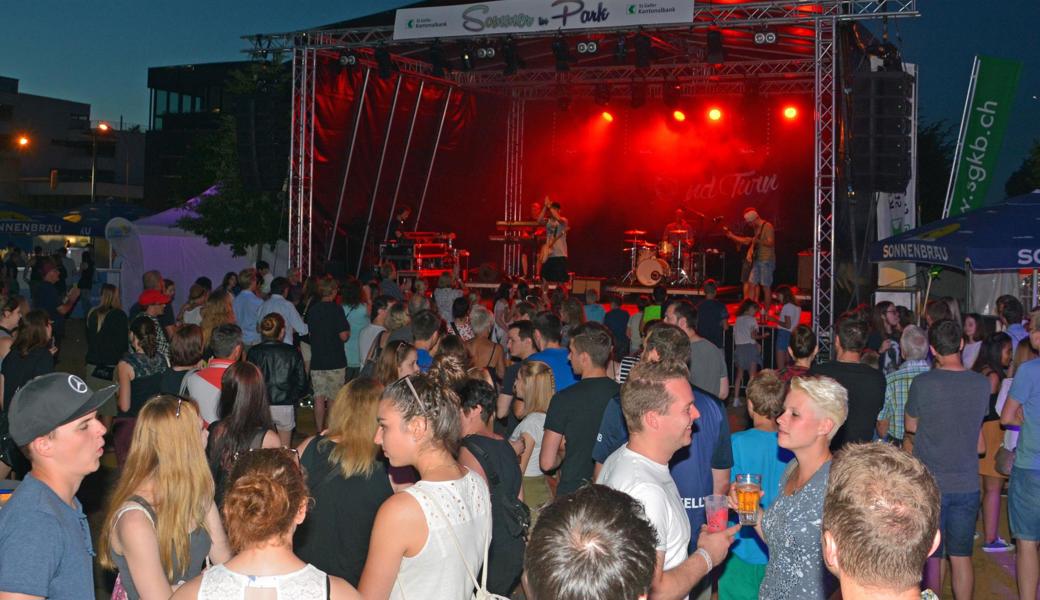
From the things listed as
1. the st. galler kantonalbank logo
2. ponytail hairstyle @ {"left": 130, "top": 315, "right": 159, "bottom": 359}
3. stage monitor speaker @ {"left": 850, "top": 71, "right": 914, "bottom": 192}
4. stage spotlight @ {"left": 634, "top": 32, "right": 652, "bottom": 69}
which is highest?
the st. galler kantonalbank logo

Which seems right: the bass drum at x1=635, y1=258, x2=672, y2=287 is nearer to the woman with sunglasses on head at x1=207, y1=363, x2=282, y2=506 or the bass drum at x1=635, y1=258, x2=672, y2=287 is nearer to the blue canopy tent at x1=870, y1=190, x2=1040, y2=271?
the blue canopy tent at x1=870, y1=190, x2=1040, y2=271

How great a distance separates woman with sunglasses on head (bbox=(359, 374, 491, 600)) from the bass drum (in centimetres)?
1543

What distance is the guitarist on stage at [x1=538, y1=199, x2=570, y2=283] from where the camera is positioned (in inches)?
689

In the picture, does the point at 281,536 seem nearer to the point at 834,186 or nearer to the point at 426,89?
the point at 834,186

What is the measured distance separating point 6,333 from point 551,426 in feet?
13.7

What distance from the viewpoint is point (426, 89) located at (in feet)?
60.7

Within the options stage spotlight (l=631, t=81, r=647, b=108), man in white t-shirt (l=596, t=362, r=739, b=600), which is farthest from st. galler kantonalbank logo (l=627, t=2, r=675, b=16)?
man in white t-shirt (l=596, t=362, r=739, b=600)

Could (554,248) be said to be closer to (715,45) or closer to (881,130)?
(715,45)

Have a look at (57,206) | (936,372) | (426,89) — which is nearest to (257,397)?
(936,372)

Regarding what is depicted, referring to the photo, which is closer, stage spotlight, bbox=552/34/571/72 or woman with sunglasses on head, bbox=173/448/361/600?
woman with sunglasses on head, bbox=173/448/361/600

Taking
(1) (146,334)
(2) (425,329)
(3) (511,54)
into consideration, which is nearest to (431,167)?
(3) (511,54)

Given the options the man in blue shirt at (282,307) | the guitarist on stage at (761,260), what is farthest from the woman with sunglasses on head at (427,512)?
the guitarist on stage at (761,260)

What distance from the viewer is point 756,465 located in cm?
424

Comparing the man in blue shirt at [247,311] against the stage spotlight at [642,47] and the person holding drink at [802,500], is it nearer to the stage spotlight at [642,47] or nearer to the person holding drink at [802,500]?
the stage spotlight at [642,47]
